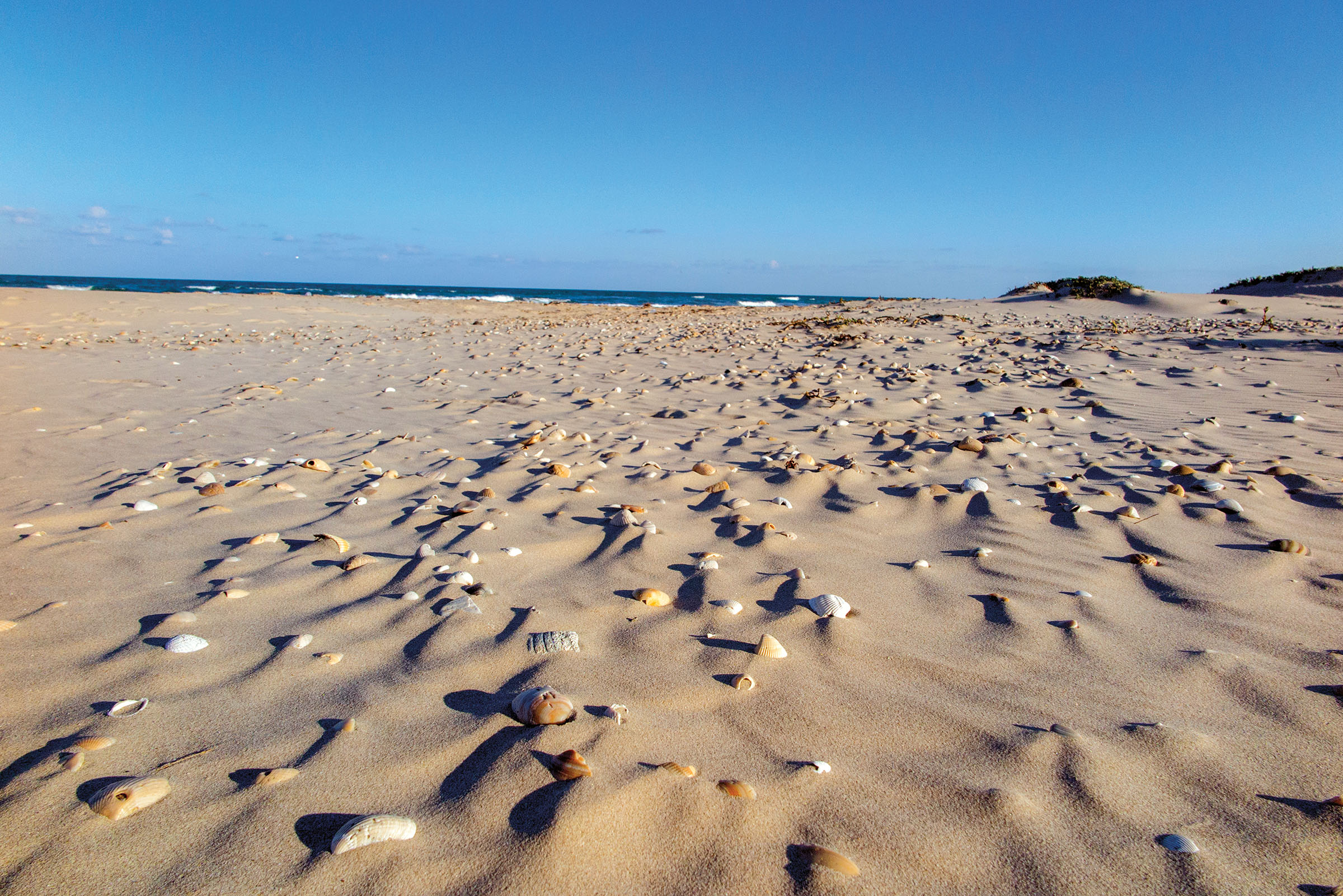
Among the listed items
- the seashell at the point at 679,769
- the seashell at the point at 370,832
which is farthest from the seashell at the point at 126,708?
the seashell at the point at 679,769

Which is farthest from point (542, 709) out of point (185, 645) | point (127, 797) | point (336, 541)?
point (336, 541)

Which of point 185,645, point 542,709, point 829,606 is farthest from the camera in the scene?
point 829,606

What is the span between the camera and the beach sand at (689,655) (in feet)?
4.17

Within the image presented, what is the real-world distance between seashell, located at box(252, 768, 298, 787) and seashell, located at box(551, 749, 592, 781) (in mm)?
555

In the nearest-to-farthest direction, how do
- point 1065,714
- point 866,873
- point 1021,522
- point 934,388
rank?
point 866,873, point 1065,714, point 1021,522, point 934,388

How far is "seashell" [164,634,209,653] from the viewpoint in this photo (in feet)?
6.37

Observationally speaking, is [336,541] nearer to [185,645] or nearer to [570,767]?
[185,645]

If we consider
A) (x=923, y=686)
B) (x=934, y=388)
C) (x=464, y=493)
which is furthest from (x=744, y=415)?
(x=923, y=686)

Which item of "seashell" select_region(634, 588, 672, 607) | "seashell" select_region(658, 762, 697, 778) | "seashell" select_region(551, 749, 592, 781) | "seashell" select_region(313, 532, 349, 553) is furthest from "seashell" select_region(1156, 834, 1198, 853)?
"seashell" select_region(313, 532, 349, 553)

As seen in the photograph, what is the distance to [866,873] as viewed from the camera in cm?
123

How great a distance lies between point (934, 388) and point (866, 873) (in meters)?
5.62

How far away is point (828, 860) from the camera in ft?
4.08

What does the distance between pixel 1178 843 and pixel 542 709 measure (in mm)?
1351

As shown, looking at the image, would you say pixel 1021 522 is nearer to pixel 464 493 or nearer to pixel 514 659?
pixel 514 659
